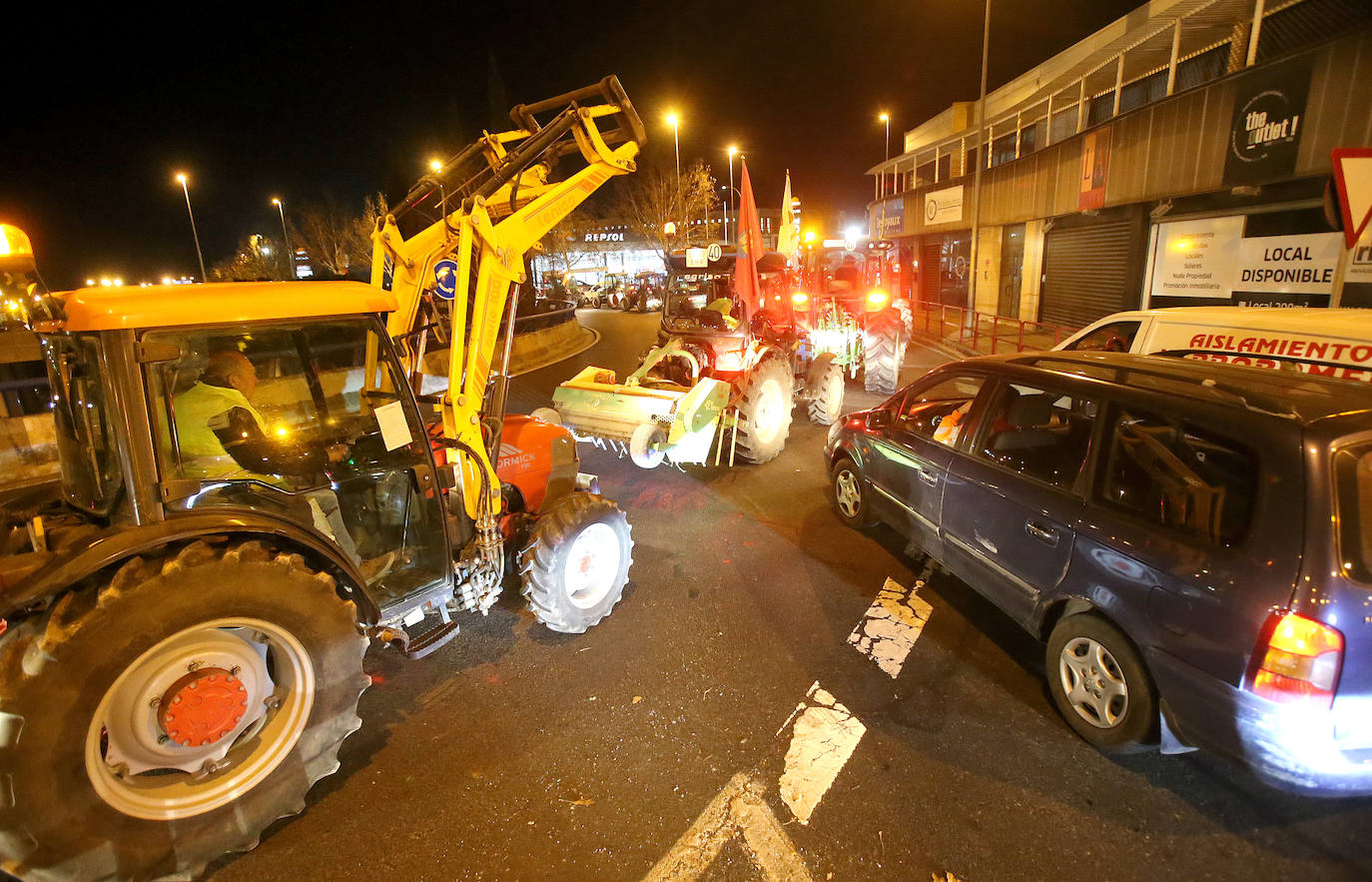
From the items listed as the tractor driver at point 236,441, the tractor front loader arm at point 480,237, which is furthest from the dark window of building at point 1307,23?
the tractor driver at point 236,441

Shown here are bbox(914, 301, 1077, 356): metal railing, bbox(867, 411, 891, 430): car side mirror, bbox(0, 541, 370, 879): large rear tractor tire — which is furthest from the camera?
bbox(914, 301, 1077, 356): metal railing

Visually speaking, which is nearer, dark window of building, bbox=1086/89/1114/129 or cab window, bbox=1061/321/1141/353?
cab window, bbox=1061/321/1141/353

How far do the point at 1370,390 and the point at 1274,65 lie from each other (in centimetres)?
1115

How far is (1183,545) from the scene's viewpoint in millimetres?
2680

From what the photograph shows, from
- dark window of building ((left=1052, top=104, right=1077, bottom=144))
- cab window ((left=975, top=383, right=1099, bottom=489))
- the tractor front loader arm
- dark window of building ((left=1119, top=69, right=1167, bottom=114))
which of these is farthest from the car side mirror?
dark window of building ((left=1052, top=104, right=1077, bottom=144))

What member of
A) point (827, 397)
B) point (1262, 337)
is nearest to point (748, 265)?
point (827, 397)

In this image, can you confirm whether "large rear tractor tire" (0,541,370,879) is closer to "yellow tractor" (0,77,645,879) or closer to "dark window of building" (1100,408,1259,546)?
"yellow tractor" (0,77,645,879)

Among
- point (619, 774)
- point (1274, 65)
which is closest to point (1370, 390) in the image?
point (619, 774)

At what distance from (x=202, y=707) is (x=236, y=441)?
1158mm

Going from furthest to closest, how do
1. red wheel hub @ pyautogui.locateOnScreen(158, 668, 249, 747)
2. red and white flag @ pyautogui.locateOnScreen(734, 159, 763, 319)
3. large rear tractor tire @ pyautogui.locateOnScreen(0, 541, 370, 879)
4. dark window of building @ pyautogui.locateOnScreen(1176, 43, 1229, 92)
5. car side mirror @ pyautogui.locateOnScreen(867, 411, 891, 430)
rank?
dark window of building @ pyautogui.locateOnScreen(1176, 43, 1229, 92), red and white flag @ pyautogui.locateOnScreen(734, 159, 763, 319), car side mirror @ pyautogui.locateOnScreen(867, 411, 891, 430), red wheel hub @ pyautogui.locateOnScreen(158, 668, 249, 747), large rear tractor tire @ pyautogui.locateOnScreen(0, 541, 370, 879)

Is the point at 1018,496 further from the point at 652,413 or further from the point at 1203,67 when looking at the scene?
the point at 1203,67

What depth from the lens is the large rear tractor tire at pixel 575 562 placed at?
3.89 m

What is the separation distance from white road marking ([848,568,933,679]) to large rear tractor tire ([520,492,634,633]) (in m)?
1.66

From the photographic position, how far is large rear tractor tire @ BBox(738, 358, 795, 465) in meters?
7.49
